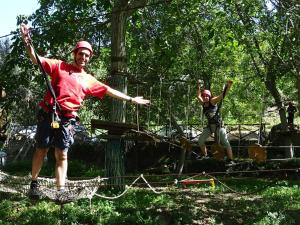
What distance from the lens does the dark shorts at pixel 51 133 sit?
4738mm

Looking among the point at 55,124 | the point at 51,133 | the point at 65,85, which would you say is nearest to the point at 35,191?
the point at 51,133

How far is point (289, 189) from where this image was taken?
427 inches

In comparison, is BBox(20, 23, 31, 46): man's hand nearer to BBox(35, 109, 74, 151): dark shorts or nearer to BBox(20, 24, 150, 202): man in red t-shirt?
BBox(20, 24, 150, 202): man in red t-shirt

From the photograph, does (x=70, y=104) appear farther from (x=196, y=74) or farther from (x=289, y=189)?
(x=196, y=74)

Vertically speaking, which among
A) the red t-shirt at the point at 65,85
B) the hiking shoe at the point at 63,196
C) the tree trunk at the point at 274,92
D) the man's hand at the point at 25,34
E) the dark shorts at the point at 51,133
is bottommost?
the hiking shoe at the point at 63,196

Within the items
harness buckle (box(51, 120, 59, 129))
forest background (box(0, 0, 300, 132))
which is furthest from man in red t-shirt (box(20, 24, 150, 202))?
forest background (box(0, 0, 300, 132))

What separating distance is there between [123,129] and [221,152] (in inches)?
68.5

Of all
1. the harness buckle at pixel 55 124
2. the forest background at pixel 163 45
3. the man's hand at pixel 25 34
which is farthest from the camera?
the forest background at pixel 163 45

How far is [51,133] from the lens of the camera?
4.85 meters

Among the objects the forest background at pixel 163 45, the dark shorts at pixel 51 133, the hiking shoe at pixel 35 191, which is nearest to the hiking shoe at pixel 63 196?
the hiking shoe at pixel 35 191

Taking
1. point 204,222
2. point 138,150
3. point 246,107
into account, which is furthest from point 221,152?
point 246,107

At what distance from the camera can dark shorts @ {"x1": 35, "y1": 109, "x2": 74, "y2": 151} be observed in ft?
15.5

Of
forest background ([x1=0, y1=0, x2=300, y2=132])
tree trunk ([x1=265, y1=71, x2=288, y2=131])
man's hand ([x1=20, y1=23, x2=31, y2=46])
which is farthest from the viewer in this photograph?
tree trunk ([x1=265, y1=71, x2=288, y2=131])

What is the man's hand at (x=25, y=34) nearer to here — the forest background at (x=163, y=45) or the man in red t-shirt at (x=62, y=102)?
the man in red t-shirt at (x=62, y=102)
